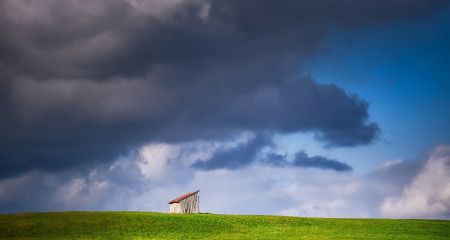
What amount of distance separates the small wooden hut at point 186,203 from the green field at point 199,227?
868 cm

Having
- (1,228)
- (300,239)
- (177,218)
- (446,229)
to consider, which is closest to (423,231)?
(446,229)

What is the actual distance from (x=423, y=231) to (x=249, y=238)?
74.5 feet

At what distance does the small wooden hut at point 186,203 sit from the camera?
8119cm

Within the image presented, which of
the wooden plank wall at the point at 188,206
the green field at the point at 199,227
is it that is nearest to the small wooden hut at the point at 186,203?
the wooden plank wall at the point at 188,206

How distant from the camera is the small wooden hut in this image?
81.2 meters

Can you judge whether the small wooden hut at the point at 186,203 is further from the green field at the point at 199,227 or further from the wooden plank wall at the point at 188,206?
the green field at the point at 199,227

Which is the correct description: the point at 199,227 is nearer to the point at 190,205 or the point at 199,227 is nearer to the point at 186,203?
the point at 186,203

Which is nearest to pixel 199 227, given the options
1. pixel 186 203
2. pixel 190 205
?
pixel 186 203

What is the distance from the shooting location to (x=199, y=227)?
65.1m

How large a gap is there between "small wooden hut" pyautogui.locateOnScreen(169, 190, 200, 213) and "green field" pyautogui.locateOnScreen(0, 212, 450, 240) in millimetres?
8680

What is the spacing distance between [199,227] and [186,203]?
59.1 ft

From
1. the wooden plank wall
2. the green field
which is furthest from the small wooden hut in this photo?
the green field

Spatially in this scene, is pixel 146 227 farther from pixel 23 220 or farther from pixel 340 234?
pixel 340 234

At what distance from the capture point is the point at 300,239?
5750 centimetres
